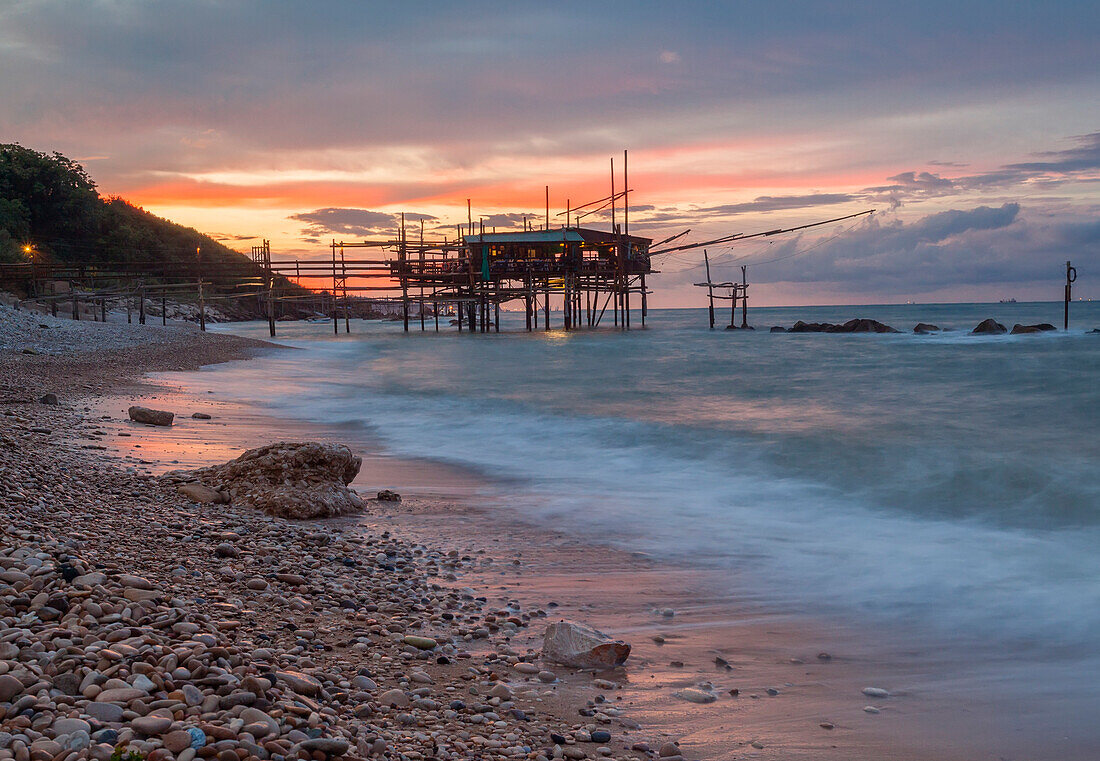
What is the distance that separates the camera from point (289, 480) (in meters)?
5.94

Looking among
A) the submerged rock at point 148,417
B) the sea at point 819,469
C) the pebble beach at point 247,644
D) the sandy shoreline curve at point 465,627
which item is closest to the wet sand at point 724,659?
the sandy shoreline curve at point 465,627

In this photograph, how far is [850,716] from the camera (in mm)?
3322

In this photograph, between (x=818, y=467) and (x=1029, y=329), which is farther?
(x=1029, y=329)

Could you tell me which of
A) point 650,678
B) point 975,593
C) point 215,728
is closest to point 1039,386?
point 975,593

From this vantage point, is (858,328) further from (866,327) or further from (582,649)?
(582,649)

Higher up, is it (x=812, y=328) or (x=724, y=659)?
(x=812, y=328)

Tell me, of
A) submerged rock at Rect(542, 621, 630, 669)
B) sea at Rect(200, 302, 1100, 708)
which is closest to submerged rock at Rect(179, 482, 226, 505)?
sea at Rect(200, 302, 1100, 708)

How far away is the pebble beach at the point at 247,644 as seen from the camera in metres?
2.30

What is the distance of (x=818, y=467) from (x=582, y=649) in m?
6.93

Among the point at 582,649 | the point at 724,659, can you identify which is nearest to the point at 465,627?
the point at 582,649

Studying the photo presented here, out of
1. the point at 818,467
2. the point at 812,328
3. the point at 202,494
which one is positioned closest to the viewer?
the point at 202,494

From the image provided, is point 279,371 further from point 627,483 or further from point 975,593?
point 975,593

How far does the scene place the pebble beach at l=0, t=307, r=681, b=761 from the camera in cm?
230

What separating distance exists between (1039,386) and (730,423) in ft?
26.1
